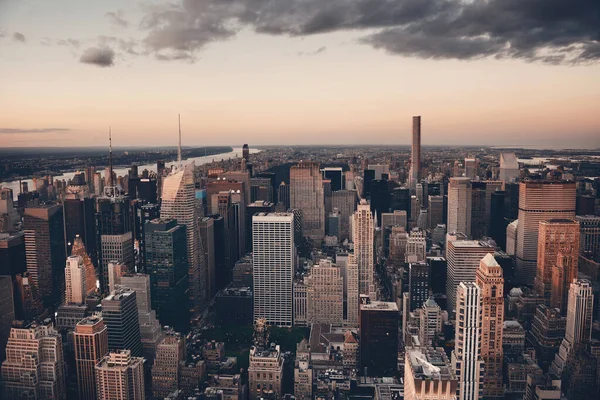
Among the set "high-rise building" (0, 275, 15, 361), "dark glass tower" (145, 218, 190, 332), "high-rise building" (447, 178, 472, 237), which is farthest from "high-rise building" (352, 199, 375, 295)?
"high-rise building" (0, 275, 15, 361)

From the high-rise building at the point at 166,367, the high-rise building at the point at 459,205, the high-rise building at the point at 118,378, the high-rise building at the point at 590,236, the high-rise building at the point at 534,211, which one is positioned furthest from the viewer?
the high-rise building at the point at 459,205

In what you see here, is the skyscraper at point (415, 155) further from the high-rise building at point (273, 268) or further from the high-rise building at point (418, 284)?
the high-rise building at point (273, 268)

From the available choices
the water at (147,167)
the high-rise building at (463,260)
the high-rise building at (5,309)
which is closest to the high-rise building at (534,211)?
the high-rise building at (463,260)

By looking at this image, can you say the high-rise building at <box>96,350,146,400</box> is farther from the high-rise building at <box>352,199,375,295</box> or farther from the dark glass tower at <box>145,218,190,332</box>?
the high-rise building at <box>352,199,375,295</box>

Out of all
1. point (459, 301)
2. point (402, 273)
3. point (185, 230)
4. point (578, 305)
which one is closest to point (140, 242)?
point (185, 230)

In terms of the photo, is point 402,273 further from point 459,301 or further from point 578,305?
point 459,301
